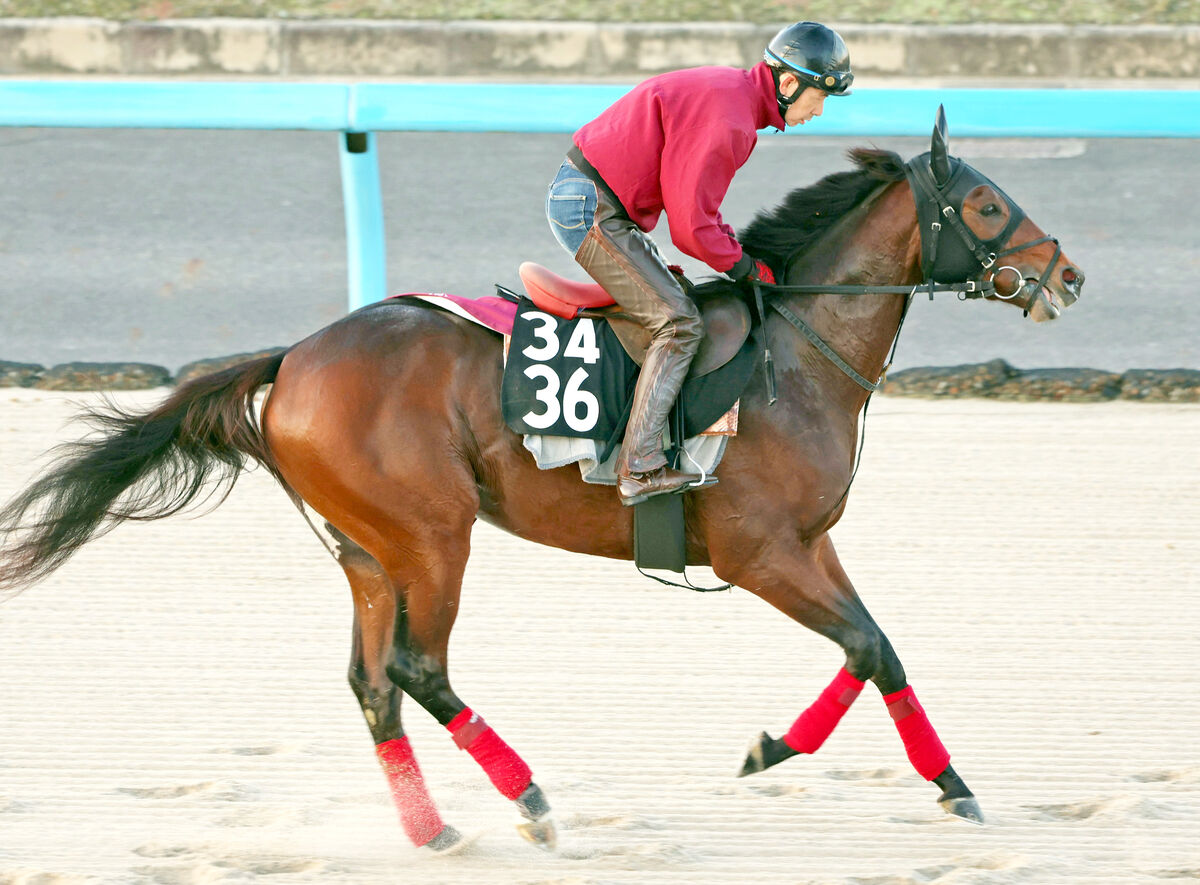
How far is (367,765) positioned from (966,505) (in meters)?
3.39

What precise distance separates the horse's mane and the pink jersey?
0.31 metres

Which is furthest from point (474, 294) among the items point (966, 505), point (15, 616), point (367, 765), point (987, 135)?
point (367, 765)

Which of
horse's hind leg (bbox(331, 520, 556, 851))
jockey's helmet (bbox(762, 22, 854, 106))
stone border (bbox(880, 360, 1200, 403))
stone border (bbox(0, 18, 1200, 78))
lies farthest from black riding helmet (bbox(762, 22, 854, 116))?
stone border (bbox(0, 18, 1200, 78))

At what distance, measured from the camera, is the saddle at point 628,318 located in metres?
4.60

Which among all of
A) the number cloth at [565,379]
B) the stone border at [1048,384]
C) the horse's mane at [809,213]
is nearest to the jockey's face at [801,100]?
the horse's mane at [809,213]

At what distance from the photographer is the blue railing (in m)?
8.52

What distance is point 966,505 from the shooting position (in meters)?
7.16

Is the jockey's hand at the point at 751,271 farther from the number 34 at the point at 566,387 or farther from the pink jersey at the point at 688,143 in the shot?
the number 34 at the point at 566,387

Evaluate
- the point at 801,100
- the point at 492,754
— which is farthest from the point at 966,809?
the point at 801,100

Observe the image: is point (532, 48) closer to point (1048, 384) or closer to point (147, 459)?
point (1048, 384)

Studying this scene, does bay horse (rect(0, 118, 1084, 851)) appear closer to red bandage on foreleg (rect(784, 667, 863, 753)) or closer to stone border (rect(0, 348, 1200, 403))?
red bandage on foreleg (rect(784, 667, 863, 753))

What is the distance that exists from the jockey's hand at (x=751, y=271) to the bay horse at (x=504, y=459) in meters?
0.06

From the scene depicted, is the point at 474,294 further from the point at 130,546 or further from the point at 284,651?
the point at 284,651

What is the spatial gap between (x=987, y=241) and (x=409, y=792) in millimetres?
2380
